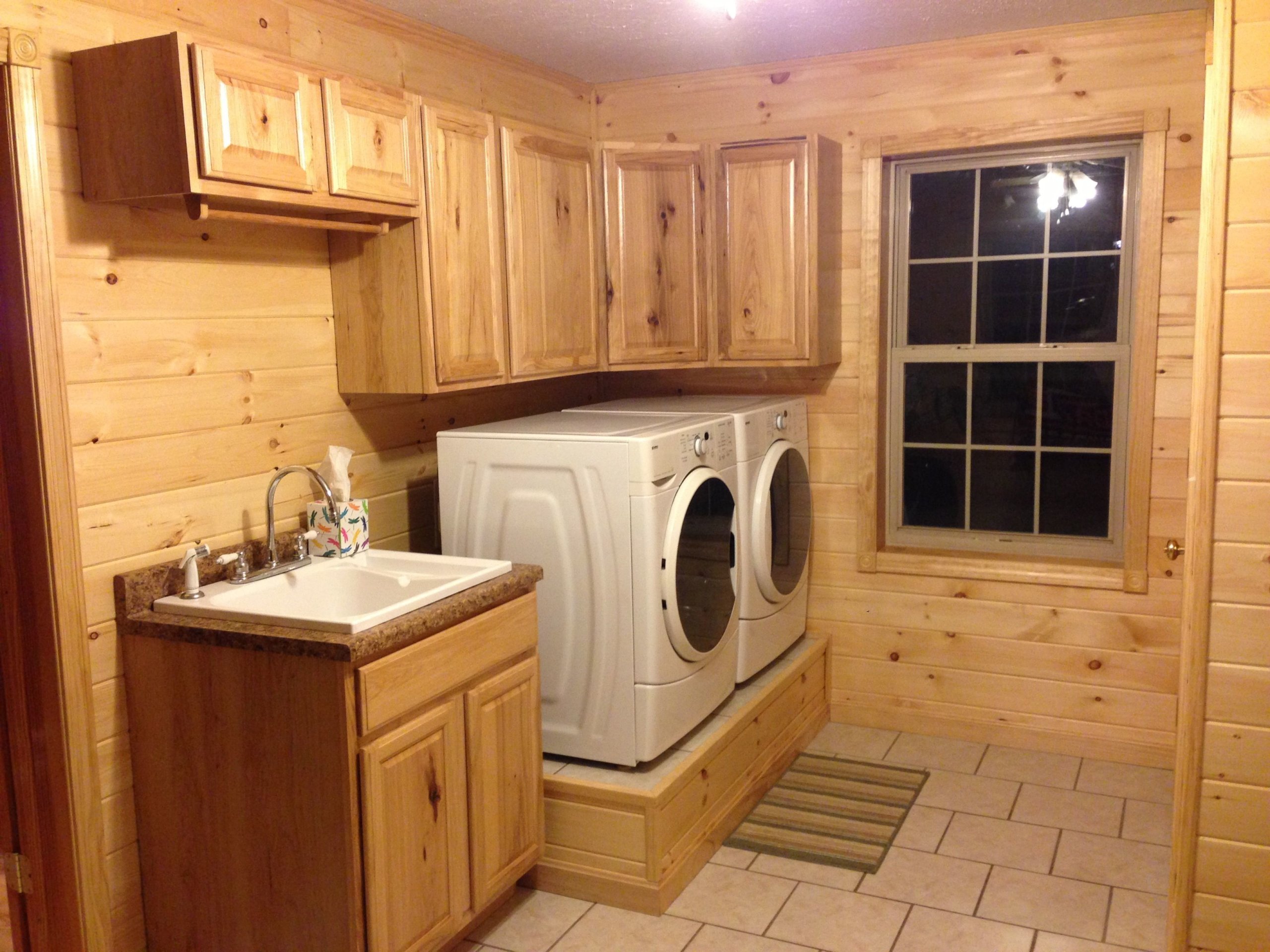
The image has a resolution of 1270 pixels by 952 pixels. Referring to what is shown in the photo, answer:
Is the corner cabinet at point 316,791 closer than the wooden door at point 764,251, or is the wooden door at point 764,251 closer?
the corner cabinet at point 316,791

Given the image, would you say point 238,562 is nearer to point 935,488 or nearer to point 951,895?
point 951,895

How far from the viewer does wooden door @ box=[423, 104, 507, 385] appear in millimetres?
2857

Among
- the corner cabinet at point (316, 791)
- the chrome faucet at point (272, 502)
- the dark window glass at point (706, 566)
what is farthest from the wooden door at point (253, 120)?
the dark window glass at point (706, 566)

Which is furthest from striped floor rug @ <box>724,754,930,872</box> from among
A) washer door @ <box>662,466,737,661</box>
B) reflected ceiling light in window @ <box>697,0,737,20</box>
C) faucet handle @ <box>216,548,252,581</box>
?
reflected ceiling light in window @ <box>697,0,737,20</box>

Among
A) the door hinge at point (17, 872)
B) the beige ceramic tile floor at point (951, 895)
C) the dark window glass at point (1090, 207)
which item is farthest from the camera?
the dark window glass at point (1090, 207)

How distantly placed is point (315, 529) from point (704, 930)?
4.52 ft

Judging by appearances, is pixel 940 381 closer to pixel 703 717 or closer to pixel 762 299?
pixel 762 299

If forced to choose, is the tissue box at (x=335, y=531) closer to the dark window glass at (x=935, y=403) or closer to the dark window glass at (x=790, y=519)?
the dark window glass at (x=790, y=519)

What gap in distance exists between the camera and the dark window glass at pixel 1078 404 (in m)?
3.59

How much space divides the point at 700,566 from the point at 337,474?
0.99 m

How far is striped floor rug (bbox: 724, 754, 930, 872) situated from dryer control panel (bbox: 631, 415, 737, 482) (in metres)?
1.04

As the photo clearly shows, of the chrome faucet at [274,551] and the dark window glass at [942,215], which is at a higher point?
the dark window glass at [942,215]

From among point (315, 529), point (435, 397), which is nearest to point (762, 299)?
point (435, 397)

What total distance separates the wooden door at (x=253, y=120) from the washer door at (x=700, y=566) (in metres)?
1.22
